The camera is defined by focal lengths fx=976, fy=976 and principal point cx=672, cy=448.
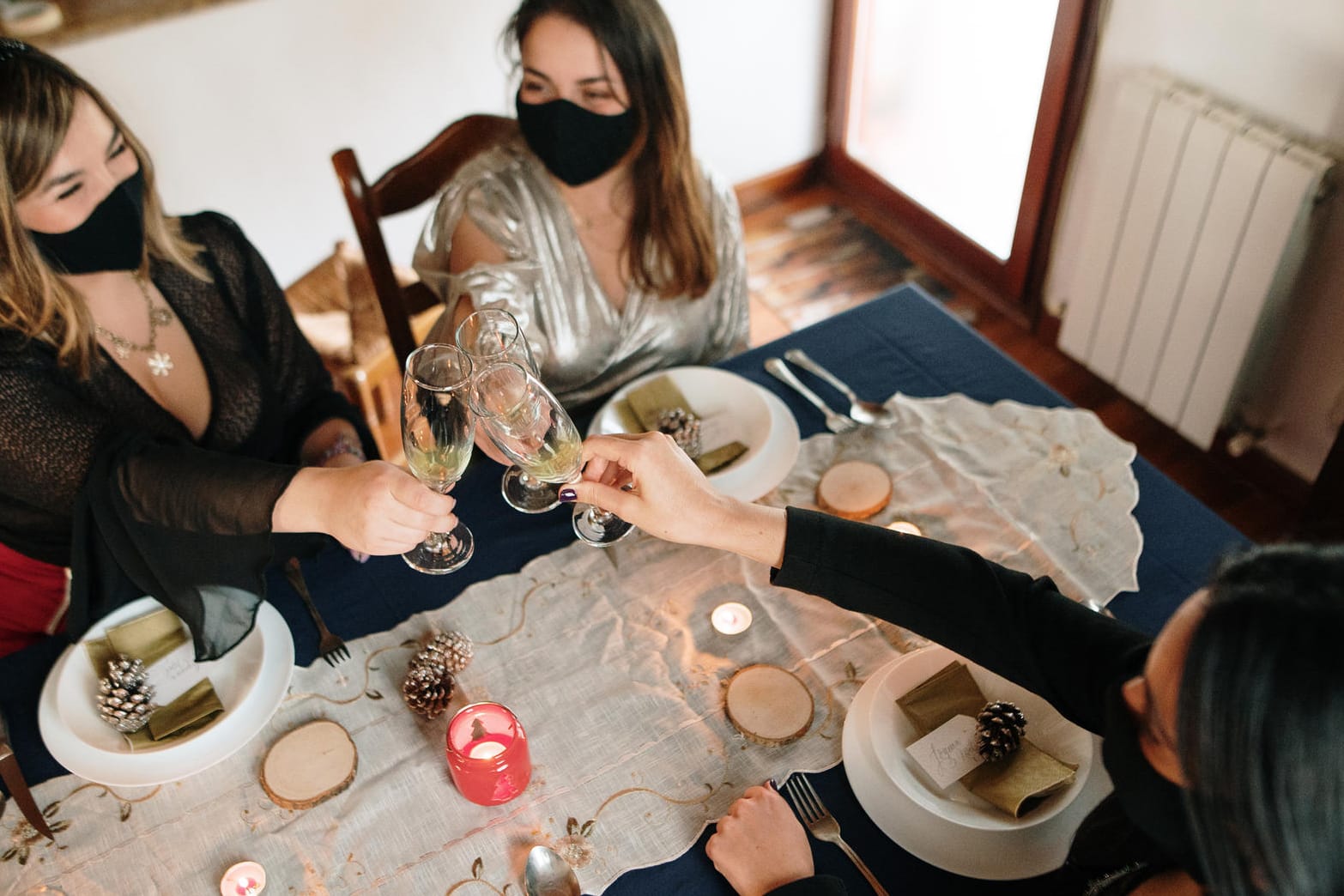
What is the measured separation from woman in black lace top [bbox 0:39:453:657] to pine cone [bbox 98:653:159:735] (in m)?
0.07

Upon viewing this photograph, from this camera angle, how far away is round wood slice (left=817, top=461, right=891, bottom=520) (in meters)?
1.33

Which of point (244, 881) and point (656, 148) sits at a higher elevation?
point (656, 148)

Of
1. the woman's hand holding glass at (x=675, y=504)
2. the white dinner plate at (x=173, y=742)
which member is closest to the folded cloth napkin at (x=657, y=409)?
the woman's hand holding glass at (x=675, y=504)

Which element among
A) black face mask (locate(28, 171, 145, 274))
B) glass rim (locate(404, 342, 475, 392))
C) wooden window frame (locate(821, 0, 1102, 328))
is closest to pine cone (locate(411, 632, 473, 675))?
glass rim (locate(404, 342, 475, 392))

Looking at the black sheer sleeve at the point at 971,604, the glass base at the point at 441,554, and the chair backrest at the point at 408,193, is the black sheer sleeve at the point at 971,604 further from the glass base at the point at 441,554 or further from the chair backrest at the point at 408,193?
the chair backrest at the point at 408,193

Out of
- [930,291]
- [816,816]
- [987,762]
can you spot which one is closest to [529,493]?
[816,816]

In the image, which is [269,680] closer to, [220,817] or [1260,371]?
[220,817]

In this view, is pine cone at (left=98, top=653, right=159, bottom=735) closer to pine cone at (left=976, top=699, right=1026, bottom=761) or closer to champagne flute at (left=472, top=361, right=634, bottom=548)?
champagne flute at (left=472, top=361, right=634, bottom=548)

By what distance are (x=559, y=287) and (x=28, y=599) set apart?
97 cm

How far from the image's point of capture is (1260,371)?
2367mm

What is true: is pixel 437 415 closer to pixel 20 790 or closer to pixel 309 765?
pixel 309 765

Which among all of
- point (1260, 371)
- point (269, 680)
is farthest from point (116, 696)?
point (1260, 371)

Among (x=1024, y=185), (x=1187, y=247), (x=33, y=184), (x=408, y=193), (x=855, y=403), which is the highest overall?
(x=33, y=184)

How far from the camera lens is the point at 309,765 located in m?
1.10
